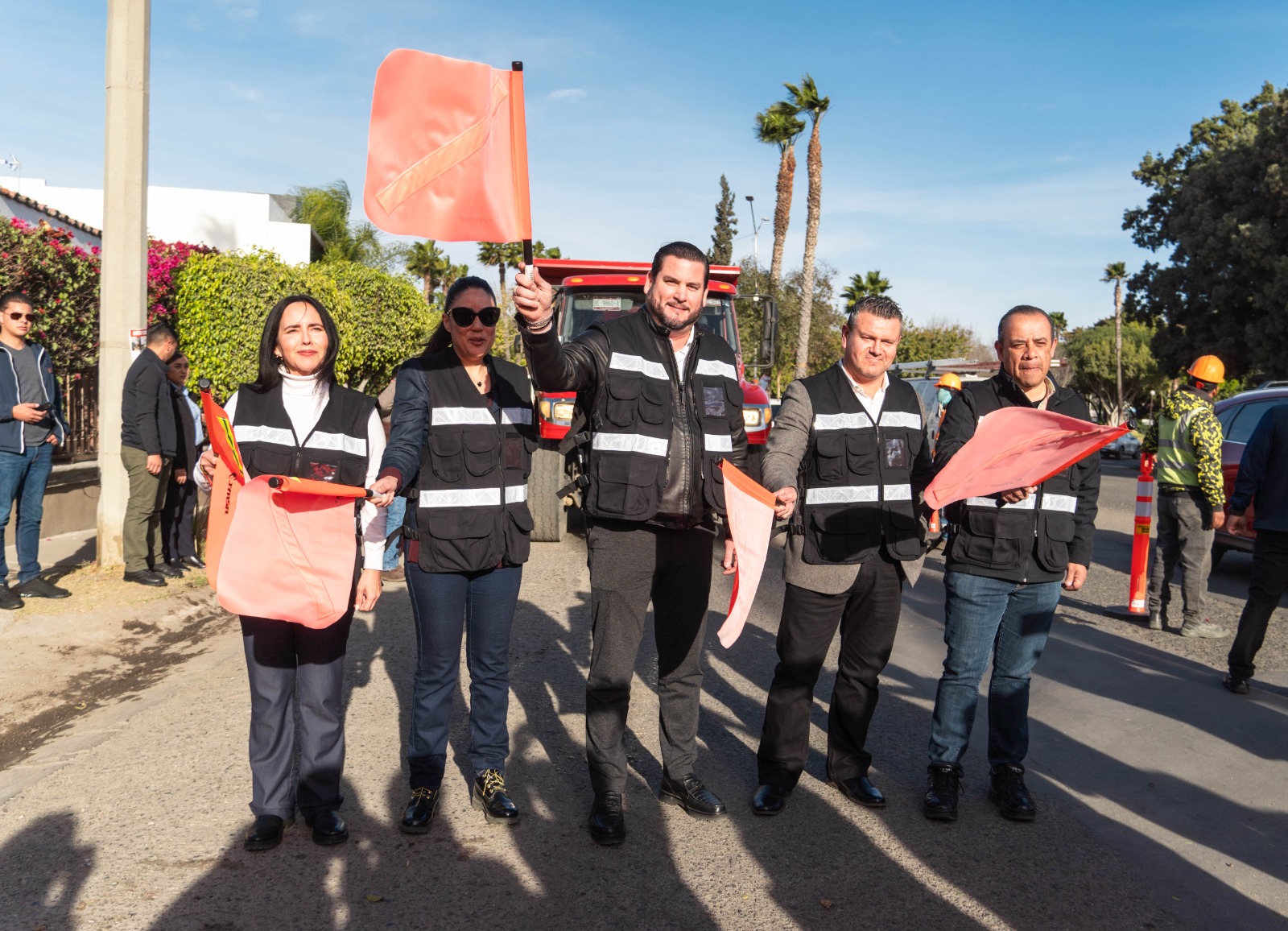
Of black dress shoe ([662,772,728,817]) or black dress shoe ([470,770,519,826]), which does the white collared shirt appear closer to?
black dress shoe ([662,772,728,817])

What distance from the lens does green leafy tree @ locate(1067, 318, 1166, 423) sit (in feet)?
219

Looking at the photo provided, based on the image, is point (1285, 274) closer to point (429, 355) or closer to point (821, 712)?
point (821, 712)

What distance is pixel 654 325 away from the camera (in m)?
3.98

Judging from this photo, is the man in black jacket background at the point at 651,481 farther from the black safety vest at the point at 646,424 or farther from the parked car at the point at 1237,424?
the parked car at the point at 1237,424

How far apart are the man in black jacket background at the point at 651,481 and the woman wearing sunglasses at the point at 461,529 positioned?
36cm

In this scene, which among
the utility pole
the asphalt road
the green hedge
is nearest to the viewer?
the asphalt road

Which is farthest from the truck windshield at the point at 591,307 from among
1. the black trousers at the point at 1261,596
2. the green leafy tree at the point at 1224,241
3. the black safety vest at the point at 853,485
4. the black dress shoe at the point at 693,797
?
the green leafy tree at the point at 1224,241

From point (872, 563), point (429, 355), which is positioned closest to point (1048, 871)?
point (872, 563)

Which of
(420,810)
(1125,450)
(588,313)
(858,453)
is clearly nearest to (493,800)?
(420,810)

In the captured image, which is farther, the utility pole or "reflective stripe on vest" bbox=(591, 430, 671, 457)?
the utility pole

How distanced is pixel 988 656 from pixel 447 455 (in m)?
2.50

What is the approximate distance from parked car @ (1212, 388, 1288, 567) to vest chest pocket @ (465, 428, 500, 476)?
27.9 ft

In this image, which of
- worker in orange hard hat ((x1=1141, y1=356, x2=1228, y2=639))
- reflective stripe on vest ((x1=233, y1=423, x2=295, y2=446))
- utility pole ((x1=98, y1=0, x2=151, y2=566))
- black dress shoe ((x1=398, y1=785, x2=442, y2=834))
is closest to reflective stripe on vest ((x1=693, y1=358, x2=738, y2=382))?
reflective stripe on vest ((x1=233, y1=423, x2=295, y2=446))

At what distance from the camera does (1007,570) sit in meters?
4.25
